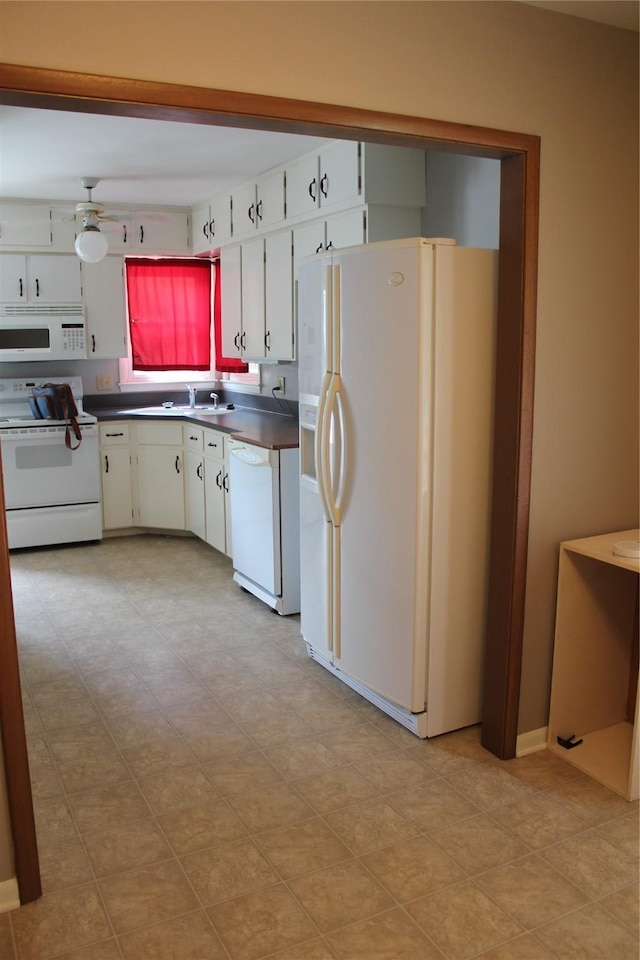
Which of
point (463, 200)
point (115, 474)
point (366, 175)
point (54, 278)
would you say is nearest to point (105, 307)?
point (54, 278)

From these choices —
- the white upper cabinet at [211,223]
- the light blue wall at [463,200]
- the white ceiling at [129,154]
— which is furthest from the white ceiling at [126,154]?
the light blue wall at [463,200]

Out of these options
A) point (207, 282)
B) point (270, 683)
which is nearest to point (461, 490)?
point (270, 683)

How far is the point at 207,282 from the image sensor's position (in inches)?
250

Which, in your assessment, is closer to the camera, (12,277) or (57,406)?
(57,406)

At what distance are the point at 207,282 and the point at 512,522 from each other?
168 inches

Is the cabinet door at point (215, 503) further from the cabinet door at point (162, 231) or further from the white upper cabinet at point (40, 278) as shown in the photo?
the cabinet door at point (162, 231)

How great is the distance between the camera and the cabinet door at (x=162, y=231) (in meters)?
5.97

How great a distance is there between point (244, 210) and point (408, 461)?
291cm

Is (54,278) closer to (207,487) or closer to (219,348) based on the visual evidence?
(219,348)

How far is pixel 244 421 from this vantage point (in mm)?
5168

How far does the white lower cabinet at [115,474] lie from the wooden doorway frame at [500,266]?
359cm

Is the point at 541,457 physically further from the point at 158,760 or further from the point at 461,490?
the point at 158,760

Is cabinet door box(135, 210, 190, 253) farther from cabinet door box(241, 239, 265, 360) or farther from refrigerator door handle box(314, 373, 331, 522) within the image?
refrigerator door handle box(314, 373, 331, 522)

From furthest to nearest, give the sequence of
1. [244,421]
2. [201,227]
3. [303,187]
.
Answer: [201,227], [244,421], [303,187]
